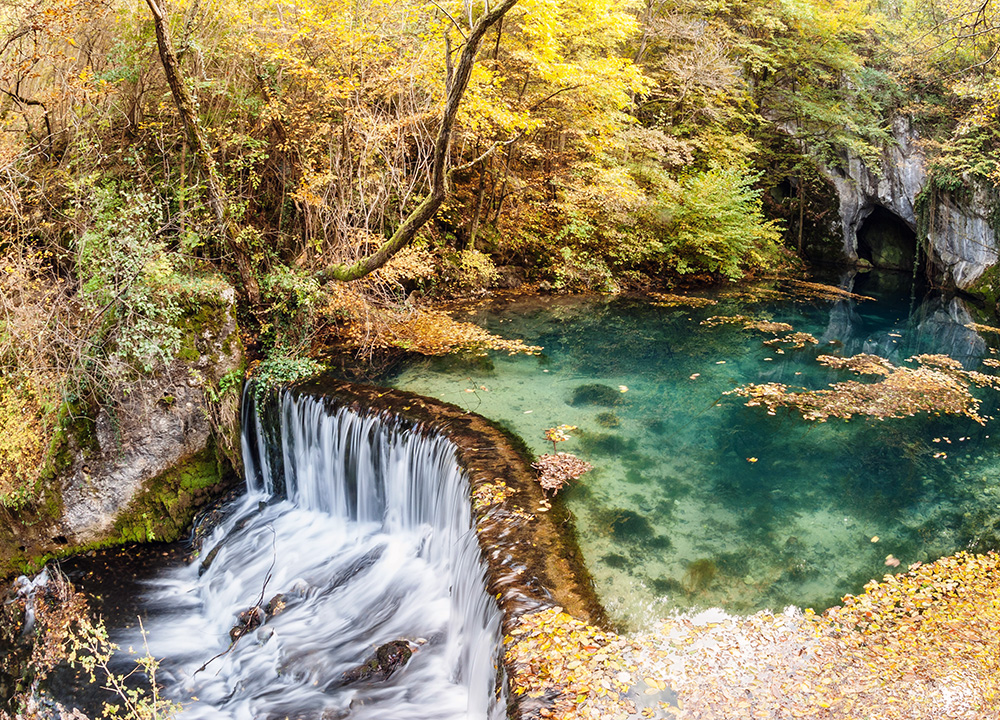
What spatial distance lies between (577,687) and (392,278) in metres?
7.41

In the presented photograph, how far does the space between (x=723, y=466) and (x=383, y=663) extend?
430cm

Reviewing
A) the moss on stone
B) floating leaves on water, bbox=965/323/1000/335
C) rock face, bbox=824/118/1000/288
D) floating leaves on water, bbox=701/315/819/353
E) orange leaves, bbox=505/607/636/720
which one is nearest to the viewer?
orange leaves, bbox=505/607/636/720

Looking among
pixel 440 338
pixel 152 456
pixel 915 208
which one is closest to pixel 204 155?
pixel 152 456

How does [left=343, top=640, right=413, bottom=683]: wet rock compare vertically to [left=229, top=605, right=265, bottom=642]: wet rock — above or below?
above

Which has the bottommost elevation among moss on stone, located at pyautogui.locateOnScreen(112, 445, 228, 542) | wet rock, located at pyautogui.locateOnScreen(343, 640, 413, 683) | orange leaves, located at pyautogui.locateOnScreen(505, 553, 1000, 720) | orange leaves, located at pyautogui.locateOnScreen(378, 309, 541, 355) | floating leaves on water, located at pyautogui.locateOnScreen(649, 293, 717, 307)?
wet rock, located at pyautogui.locateOnScreen(343, 640, 413, 683)

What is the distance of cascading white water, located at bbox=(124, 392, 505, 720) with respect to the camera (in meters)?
4.96

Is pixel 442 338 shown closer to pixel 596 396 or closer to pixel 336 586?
pixel 596 396

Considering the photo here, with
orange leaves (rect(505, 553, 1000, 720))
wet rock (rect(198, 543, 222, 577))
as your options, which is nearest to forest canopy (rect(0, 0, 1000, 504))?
wet rock (rect(198, 543, 222, 577))

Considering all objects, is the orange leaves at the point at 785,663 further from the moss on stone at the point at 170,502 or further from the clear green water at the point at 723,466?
the moss on stone at the point at 170,502

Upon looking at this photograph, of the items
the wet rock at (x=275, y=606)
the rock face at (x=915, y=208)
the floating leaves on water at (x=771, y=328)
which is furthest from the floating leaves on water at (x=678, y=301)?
the wet rock at (x=275, y=606)

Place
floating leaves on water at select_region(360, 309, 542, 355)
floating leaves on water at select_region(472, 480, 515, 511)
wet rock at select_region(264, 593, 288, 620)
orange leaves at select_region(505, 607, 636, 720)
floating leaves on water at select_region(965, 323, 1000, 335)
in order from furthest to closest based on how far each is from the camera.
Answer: floating leaves on water at select_region(965, 323, 1000, 335)
floating leaves on water at select_region(360, 309, 542, 355)
wet rock at select_region(264, 593, 288, 620)
floating leaves on water at select_region(472, 480, 515, 511)
orange leaves at select_region(505, 607, 636, 720)

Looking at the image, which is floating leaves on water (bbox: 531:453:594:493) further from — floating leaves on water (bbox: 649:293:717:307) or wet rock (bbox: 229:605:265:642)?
floating leaves on water (bbox: 649:293:717:307)

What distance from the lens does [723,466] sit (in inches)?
A: 269

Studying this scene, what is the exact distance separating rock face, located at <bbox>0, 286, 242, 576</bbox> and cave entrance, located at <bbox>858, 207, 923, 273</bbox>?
23.4m
